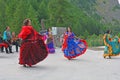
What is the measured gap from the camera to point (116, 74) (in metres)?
13.9

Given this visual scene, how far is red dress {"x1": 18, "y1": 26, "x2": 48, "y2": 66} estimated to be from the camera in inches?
614

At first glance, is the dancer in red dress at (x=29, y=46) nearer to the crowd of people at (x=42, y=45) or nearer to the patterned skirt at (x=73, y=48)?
the crowd of people at (x=42, y=45)

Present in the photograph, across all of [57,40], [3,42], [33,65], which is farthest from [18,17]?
[33,65]

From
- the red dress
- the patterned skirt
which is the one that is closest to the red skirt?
the red dress

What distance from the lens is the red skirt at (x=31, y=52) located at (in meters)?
15.6

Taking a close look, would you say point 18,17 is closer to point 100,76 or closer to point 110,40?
point 110,40

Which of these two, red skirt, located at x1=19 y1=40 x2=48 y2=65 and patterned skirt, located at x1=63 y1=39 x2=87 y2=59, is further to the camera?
patterned skirt, located at x1=63 y1=39 x2=87 y2=59

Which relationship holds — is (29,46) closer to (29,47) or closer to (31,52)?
(29,47)

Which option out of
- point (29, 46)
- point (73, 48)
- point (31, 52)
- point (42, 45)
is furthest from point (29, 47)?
point (73, 48)

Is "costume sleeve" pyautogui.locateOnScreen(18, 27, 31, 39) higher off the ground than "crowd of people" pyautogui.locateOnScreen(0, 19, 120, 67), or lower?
higher

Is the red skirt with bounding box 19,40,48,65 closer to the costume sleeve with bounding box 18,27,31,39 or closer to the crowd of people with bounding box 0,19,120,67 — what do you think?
the crowd of people with bounding box 0,19,120,67

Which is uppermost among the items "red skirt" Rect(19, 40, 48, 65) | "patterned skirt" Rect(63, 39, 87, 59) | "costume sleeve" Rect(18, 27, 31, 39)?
"costume sleeve" Rect(18, 27, 31, 39)

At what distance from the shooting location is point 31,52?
51.4 feet

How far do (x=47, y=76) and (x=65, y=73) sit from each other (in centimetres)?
110
